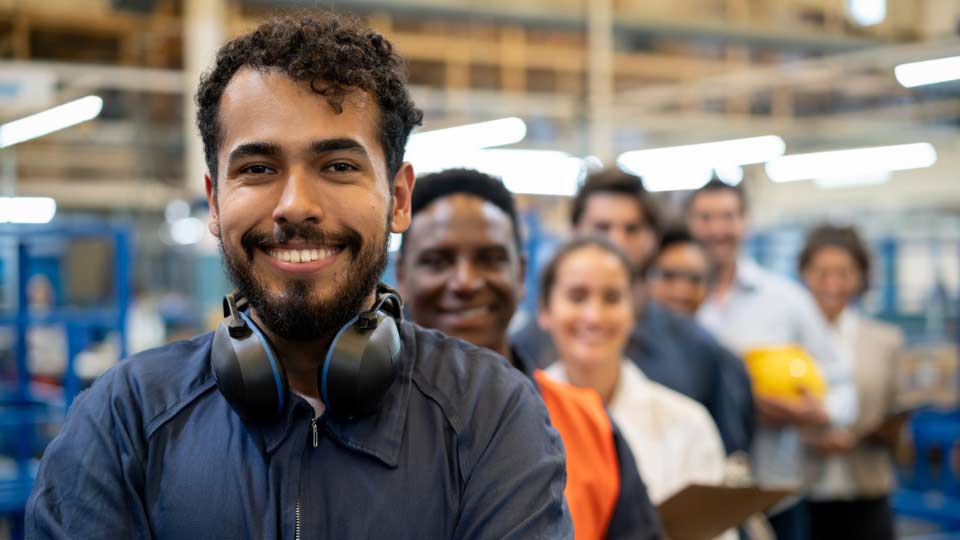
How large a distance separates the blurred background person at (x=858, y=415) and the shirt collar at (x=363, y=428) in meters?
2.73

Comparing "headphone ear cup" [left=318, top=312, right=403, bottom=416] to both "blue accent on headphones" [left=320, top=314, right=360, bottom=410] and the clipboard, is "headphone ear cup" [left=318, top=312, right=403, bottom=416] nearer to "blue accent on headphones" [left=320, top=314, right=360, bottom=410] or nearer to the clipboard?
"blue accent on headphones" [left=320, top=314, right=360, bottom=410]

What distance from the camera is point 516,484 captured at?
114 centimetres

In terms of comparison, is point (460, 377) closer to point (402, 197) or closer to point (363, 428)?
point (363, 428)

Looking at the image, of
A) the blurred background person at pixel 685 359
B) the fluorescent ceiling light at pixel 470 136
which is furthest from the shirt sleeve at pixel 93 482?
the fluorescent ceiling light at pixel 470 136

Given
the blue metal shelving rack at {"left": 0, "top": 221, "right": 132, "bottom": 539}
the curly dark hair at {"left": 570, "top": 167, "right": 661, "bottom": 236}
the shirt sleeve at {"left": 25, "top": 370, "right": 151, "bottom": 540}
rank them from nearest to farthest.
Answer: the shirt sleeve at {"left": 25, "top": 370, "right": 151, "bottom": 540}, the curly dark hair at {"left": 570, "top": 167, "right": 661, "bottom": 236}, the blue metal shelving rack at {"left": 0, "top": 221, "right": 132, "bottom": 539}

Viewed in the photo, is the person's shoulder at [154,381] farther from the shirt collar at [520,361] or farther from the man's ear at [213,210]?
the shirt collar at [520,361]

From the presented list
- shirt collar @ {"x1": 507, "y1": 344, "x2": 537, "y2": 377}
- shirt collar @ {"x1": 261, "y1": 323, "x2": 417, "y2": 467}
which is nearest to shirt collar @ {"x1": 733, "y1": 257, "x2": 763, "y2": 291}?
shirt collar @ {"x1": 507, "y1": 344, "x2": 537, "y2": 377}

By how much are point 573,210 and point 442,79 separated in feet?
33.1

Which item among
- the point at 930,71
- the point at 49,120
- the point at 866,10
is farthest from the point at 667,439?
the point at 866,10

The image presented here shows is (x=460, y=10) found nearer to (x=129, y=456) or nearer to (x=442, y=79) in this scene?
(x=442, y=79)

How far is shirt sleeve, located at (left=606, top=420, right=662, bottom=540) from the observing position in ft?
5.16

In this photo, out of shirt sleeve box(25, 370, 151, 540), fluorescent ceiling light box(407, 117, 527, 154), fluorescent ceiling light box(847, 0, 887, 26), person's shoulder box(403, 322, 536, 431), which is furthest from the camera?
fluorescent ceiling light box(847, 0, 887, 26)

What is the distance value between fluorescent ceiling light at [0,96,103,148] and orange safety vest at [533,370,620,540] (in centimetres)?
520

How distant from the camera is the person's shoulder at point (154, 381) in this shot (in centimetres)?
117
